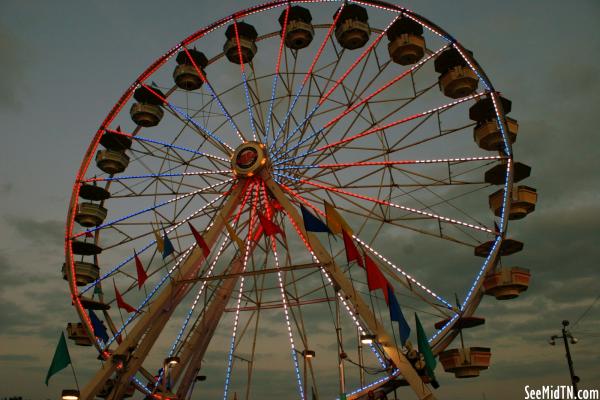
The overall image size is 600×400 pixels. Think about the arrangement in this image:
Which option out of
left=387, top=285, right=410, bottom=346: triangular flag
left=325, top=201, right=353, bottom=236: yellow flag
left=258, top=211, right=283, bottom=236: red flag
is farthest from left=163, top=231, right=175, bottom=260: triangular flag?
left=387, top=285, right=410, bottom=346: triangular flag

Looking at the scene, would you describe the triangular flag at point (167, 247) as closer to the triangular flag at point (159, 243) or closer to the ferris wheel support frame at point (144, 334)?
the triangular flag at point (159, 243)

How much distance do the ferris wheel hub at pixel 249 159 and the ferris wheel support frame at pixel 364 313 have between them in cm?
177

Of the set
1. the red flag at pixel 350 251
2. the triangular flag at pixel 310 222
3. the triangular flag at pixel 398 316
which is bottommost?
the triangular flag at pixel 398 316

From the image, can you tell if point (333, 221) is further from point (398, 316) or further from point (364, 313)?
point (398, 316)

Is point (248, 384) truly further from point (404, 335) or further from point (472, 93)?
point (472, 93)

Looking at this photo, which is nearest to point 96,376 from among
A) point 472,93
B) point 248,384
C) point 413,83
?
point 248,384

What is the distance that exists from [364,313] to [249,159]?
589 cm

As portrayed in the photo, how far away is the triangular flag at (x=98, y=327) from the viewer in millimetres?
17078

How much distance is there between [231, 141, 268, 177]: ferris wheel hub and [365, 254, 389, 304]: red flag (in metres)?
4.68

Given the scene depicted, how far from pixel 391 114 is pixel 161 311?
8.30 m

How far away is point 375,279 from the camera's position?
44.9 ft

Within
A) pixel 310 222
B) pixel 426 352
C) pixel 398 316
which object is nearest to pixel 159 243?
pixel 310 222

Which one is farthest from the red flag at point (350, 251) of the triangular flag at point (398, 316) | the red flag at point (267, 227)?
the red flag at point (267, 227)

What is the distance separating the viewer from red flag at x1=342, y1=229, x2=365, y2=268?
1404 centimetres
